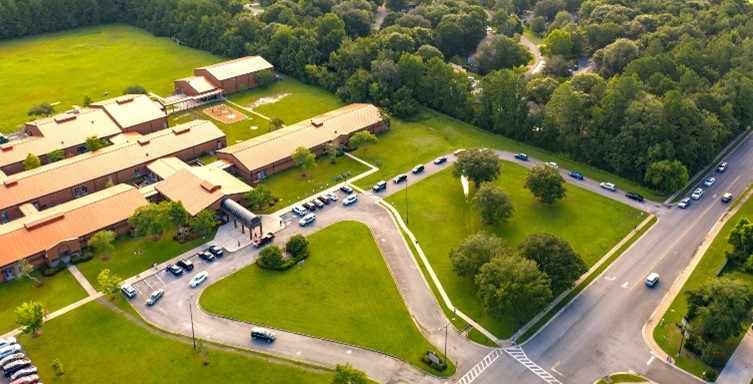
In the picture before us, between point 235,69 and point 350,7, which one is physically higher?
point 350,7

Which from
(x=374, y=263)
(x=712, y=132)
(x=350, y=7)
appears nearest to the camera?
(x=374, y=263)

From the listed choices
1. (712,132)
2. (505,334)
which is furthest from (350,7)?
(505,334)

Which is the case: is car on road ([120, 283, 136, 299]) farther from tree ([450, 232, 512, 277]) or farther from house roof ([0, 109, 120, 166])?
house roof ([0, 109, 120, 166])

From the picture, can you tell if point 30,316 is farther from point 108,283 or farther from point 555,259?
point 555,259

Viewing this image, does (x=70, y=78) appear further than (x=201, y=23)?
No

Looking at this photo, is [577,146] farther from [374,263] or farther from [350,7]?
[350,7]

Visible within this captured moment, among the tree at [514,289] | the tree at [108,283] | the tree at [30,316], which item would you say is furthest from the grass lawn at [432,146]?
the tree at [30,316]

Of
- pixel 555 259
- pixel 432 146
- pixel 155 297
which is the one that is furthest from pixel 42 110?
pixel 555 259
